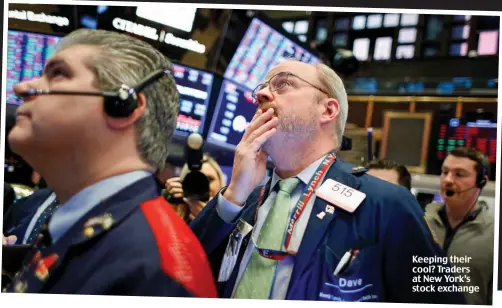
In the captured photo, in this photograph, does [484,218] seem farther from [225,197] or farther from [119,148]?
[119,148]

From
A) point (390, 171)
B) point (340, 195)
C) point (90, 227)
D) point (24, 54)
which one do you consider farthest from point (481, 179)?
point (24, 54)

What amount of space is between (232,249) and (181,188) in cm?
36

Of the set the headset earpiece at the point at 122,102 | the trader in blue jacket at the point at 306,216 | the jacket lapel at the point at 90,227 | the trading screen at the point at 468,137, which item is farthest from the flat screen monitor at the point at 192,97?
the trading screen at the point at 468,137

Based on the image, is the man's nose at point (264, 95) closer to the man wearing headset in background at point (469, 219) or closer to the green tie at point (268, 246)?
the green tie at point (268, 246)

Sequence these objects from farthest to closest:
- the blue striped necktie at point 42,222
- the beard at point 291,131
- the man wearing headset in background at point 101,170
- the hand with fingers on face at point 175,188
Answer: the hand with fingers on face at point 175,188 < the beard at point 291,131 < the blue striped necktie at point 42,222 < the man wearing headset in background at point 101,170

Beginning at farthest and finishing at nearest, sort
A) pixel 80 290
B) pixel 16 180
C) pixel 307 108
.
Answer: pixel 16 180, pixel 307 108, pixel 80 290

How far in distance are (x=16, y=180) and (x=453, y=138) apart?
6.59 feet

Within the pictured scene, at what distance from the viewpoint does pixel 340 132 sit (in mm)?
2377

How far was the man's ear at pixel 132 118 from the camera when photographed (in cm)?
208

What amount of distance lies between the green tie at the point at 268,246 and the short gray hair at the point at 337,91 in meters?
0.28

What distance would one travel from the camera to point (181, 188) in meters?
2.50

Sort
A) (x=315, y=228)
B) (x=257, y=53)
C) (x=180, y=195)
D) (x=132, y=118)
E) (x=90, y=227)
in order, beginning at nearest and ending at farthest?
1. (x=90, y=227)
2. (x=132, y=118)
3. (x=315, y=228)
4. (x=180, y=195)
5. (x=257, y=53)

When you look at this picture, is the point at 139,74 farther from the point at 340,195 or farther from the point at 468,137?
the point at 468,137

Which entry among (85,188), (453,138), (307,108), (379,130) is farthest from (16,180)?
(453,138)
